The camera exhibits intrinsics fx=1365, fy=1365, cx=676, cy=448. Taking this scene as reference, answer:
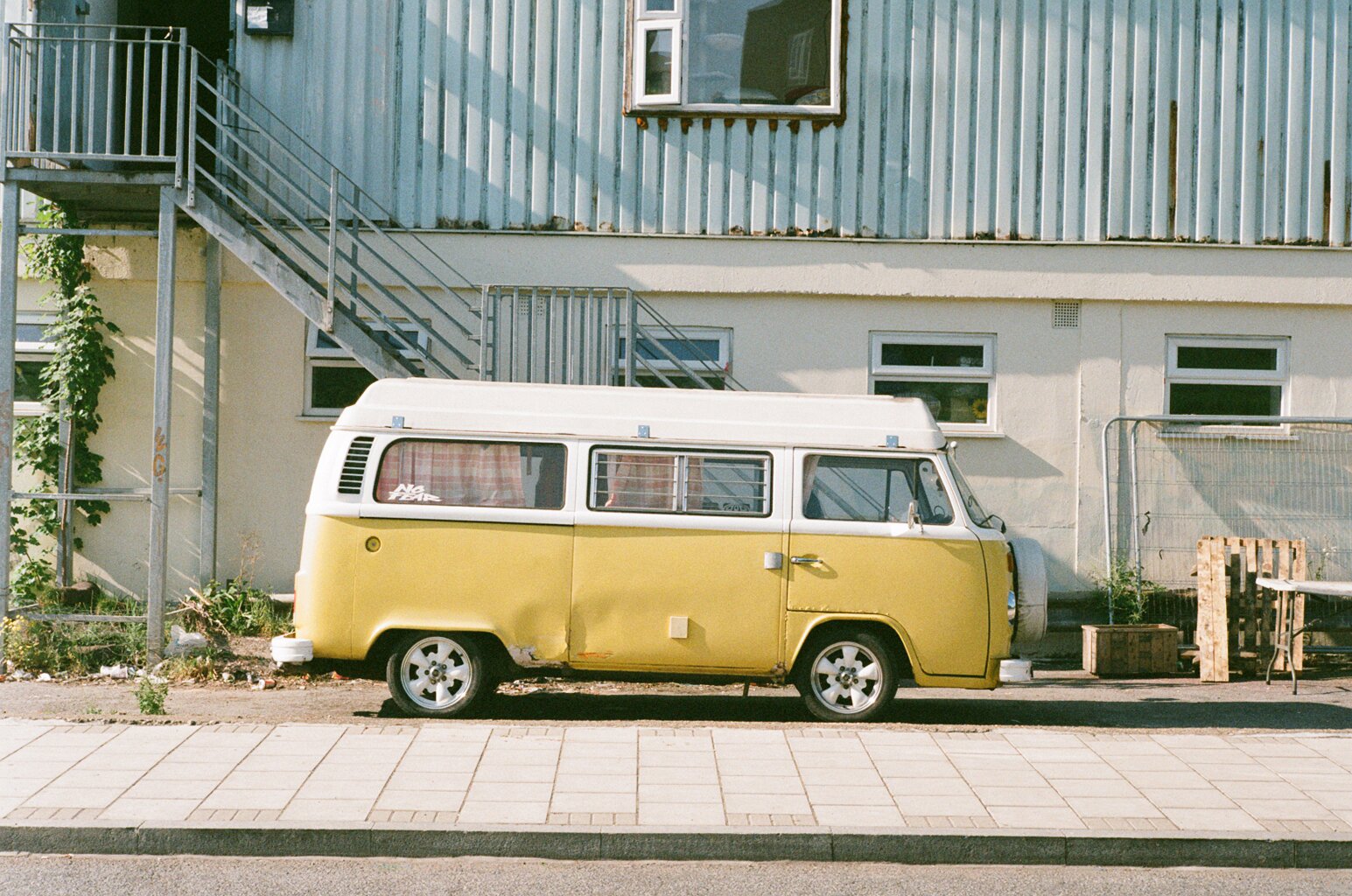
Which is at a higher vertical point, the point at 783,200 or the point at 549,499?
the point at 783,200

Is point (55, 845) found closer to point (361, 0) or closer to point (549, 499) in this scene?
point (549, 499)

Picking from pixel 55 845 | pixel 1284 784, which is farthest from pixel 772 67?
pixel 55 845

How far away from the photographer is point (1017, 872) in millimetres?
6195

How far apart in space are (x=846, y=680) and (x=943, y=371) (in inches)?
190

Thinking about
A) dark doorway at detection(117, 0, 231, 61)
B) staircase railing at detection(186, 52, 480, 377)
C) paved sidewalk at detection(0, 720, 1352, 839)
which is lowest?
paved sidewalk at detection(0, 720, 1352, 839)

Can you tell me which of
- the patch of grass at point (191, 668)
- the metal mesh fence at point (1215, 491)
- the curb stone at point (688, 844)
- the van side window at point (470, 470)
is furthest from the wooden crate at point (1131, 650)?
the patch of grass at point (191, 668)

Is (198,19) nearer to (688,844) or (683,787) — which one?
(683,787)

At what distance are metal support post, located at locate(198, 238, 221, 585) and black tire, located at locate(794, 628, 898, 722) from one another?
21.0 ft

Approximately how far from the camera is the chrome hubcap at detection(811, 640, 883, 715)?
9.24 meters

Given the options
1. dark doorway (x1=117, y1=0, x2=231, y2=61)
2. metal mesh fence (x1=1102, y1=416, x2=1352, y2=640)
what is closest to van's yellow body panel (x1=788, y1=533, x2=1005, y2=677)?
metal mesh fence (x1=1102, y1=416, x2=1352, y2=640)

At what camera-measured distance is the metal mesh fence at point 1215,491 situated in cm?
1293

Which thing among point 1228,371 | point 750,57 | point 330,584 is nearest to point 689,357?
point 750,57

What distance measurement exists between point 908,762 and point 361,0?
924 cm

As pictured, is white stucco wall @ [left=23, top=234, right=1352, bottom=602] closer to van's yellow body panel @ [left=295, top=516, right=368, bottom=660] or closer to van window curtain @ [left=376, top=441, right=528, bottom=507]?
van's yellow body panel @ [left=295, top=516, right=368, bottom=660]
